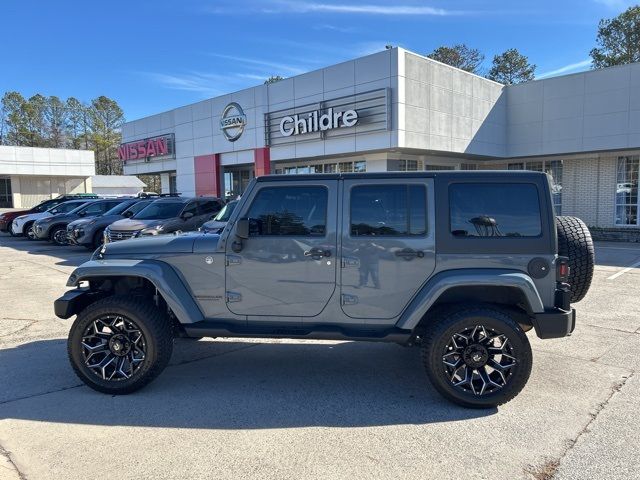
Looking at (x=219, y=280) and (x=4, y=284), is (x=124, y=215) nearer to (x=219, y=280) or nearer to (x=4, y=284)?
(x=4, y=284)

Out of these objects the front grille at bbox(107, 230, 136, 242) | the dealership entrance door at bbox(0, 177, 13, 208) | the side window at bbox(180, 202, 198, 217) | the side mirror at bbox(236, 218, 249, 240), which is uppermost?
the dealership entrance door at bbox(0, 177, 13, 208)

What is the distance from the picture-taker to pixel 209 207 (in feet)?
45.7

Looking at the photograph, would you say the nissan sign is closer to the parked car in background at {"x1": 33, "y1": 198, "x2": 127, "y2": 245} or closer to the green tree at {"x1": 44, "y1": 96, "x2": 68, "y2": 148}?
the parked car in background at {"x1": 33, "y1": 198, "x2": 127, "y2": 245}

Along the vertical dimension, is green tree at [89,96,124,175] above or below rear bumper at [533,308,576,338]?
above

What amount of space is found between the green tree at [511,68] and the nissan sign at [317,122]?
97.1ft

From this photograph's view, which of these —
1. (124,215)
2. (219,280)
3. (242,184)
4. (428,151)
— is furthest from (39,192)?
(219,280)

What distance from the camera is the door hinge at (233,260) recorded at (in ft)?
14.3

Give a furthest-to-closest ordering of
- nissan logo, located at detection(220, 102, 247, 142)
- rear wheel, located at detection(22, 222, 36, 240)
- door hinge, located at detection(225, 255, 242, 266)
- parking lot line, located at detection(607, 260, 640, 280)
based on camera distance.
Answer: nissan logo, located at detection(220, 102, 247, 142)
rear wheel, located at detection(22, 222, 36, 240)
parking lot line, located at detection(607, 260, 640, 280)
door hinge, located at detection(225, 255, 242, 266)

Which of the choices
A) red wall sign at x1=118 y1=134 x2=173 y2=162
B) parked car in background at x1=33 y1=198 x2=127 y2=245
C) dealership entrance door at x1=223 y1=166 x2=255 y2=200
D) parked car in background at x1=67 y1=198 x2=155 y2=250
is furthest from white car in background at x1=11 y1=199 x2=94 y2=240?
red wall sign at x1=118 y1=134 x2=173 y2=162

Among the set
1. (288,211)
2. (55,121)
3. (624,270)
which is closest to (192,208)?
(288,211)

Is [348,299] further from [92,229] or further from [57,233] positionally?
[57,233]

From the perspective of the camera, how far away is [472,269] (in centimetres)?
412

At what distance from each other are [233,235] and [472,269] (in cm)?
212

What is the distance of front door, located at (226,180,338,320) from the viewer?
14.0ft
